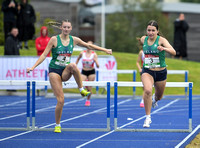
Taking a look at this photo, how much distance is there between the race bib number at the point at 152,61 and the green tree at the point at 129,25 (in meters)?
41.1

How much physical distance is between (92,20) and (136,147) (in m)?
44.6

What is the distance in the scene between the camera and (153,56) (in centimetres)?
1043

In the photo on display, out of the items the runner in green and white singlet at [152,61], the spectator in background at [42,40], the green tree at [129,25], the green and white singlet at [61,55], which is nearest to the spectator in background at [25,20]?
the spectator in background at [42,40]

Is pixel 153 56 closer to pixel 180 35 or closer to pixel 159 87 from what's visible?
pixel 159 87

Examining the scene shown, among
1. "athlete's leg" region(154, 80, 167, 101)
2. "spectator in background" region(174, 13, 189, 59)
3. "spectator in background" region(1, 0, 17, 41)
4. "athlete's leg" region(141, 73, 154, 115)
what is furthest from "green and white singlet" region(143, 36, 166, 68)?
"spectator in background" region(174, 13, 189, 59)

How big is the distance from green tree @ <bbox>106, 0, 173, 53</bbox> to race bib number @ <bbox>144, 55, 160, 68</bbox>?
4114 centimetres

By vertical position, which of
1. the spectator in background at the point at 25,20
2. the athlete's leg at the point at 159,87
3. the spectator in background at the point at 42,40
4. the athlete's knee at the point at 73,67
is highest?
the spectator in background at the point at 25,20

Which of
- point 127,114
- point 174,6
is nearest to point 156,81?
point 127,114

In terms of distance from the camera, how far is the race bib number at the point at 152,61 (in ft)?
34.3

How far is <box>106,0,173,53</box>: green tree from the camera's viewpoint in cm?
5284

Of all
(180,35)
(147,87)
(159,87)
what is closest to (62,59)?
(147,87)

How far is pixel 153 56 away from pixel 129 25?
44.7m

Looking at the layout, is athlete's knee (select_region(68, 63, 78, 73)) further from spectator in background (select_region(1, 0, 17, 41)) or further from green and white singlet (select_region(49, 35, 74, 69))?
spectator in background (select_region(1, 0, 17, 41))

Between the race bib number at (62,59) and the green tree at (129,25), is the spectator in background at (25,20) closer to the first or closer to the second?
the race bib number at (62,59)
